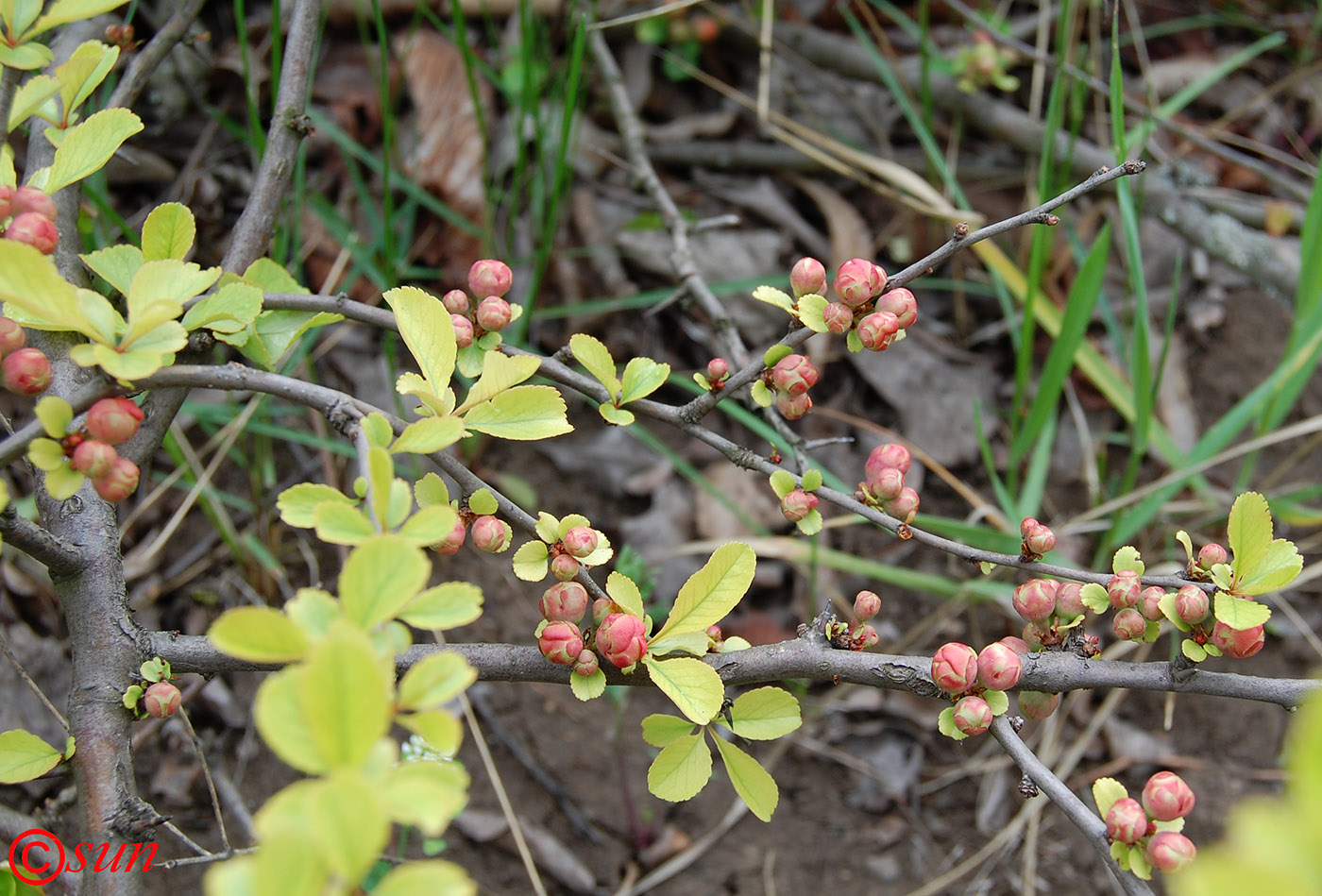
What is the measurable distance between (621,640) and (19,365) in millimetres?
504

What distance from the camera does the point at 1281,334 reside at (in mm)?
1960

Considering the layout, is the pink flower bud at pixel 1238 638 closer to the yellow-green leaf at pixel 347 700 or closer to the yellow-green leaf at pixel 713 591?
the yellow-green leaf at pixel 713 591

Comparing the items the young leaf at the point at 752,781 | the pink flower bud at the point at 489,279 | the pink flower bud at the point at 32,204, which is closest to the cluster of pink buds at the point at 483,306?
the pink flower bud at the point at 489,279

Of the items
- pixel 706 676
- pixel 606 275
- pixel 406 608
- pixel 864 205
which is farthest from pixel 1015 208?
pixel 406 608

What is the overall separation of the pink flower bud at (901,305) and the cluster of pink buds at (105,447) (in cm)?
61

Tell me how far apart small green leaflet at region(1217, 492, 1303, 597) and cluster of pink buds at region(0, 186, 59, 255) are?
3.26 ft

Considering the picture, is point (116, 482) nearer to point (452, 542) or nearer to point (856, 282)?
point (452, 542)

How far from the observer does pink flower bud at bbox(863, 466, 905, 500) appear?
878 mm

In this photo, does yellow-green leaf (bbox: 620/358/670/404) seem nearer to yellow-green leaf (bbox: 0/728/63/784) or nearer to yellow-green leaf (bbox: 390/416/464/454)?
yellow-green leaf (bbox: 390/416/464/454)

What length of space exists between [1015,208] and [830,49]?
1.78 ft

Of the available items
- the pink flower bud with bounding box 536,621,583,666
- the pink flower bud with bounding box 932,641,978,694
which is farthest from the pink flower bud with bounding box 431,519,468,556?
the pink flower bud with bounding box 932,641,978,694

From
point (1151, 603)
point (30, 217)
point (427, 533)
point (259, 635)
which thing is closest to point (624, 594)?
point (427, 533)

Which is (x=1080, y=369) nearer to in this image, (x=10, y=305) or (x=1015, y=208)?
(x=1015, y=208)

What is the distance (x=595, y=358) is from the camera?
34.1 inches
